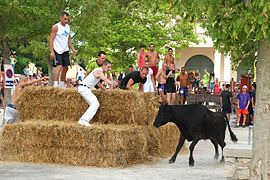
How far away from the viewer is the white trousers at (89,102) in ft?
43.4

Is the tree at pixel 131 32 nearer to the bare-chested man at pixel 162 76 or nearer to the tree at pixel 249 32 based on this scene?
the bare-chested man at pixel 162 76

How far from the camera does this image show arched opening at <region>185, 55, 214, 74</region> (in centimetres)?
6462

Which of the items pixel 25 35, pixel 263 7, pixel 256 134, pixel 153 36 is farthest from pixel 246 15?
pixel 153 36

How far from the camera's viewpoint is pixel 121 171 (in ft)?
39.9

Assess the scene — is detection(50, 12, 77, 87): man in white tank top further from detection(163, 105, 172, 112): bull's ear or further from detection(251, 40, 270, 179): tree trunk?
detection(251, 40, 270, 179): tree trunk

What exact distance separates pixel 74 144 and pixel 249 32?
601 cm

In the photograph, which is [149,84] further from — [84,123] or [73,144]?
[73,144]

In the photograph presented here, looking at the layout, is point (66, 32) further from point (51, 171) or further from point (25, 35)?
point (25, 35)

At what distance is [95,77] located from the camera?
1351 centimetres

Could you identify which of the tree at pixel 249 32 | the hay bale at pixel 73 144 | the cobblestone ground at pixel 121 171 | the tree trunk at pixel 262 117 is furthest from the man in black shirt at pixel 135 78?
the tree trunk at pixel 262 117

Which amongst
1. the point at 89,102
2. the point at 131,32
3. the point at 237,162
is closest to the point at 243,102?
the point at 89,102

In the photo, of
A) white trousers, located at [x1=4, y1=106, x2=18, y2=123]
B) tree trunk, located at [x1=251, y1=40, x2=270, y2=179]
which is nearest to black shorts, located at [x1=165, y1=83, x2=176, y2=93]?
white trousers, located at [x1=4, y1=106, x2=18, y2=123]

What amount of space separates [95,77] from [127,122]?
3.95 ft

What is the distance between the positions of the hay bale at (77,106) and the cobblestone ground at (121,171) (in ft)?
3.83
